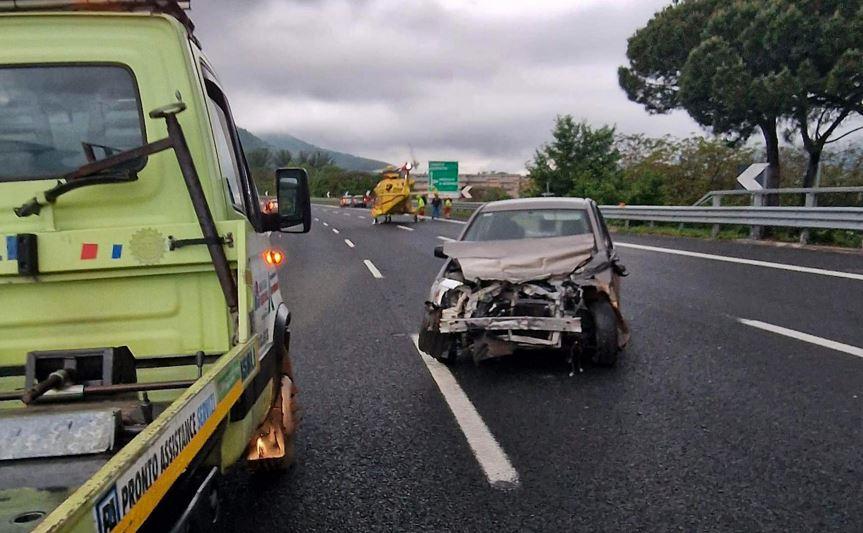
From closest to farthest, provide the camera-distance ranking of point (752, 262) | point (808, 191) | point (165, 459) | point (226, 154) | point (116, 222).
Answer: point (165, 459), point (116, 222), point (226, 154), point (752, 262), point (808, 191)

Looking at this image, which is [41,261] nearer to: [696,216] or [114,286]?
[114,286]

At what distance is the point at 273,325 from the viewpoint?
3.50 meters

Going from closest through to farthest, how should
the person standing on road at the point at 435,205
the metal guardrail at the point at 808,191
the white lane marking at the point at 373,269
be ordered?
the white lane marking at the point at 373,269 → the metal guardrail at the point at 808,191 → the person standing on road at the point at 435,205

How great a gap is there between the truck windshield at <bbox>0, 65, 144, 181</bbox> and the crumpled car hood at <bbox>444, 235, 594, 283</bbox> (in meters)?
3.62

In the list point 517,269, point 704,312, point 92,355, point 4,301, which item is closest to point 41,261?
point 4,301

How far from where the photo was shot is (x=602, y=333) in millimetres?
5781

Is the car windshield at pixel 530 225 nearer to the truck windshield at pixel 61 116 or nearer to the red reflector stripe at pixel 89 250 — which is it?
the truck windshield at pixel 61 116

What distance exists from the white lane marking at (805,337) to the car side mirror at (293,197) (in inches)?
196

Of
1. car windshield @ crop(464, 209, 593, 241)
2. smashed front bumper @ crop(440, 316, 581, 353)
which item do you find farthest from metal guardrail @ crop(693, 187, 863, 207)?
smashed front bumper @ crop(440, 316, 581, 353)

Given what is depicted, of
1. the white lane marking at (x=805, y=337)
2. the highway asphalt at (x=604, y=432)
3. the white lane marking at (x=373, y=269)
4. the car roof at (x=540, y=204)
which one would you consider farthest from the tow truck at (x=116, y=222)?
the white lane marking at (x=373, y=269)

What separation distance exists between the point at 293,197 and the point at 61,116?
130 centimetres

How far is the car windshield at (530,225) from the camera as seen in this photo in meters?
7.21

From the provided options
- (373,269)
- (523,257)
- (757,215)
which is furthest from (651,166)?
(523,257)

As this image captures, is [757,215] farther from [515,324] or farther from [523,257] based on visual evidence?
[515,324]
